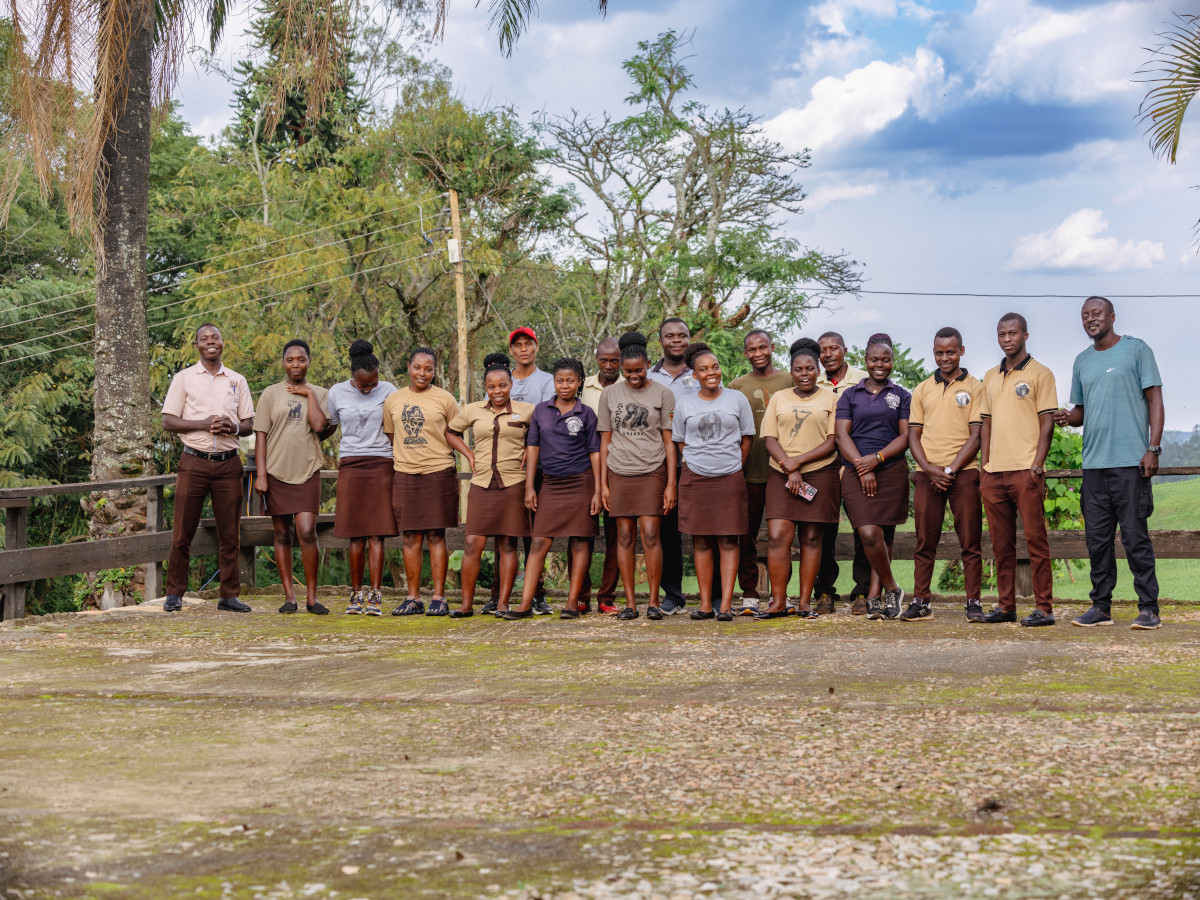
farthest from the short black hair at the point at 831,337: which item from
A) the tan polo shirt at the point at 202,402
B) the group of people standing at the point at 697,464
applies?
the tan polo shirt at the point at 202,402

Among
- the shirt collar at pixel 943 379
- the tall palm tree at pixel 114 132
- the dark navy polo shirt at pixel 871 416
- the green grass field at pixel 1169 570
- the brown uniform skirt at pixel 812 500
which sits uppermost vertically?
the tall palm tree at pixel 114 132

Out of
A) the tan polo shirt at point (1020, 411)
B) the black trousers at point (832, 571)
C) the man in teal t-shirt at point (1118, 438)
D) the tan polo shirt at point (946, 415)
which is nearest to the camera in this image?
the man in teal t-shirt at point (1118, 438)

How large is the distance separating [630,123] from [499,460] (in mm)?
19974

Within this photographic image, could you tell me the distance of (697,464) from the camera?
719cm

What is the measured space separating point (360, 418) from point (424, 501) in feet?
2.26

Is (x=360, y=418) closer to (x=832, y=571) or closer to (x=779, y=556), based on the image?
(x=779, y=556)

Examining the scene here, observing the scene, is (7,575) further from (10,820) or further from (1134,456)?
(1134,456)

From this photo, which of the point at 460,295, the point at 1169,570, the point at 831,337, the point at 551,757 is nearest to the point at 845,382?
the point at 831,337

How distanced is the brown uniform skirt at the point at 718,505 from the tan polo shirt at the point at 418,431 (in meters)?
1.58

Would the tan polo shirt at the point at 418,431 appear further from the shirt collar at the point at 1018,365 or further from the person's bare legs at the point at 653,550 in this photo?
the shirt collar at the point at 1018,365

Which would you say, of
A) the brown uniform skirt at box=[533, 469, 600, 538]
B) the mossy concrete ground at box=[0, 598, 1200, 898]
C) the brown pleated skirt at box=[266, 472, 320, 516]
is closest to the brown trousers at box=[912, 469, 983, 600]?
the mossy concrete ground at box=[0, 598, 1200, 898]

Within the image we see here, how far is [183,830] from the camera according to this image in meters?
3.03

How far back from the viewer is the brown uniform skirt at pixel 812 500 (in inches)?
282

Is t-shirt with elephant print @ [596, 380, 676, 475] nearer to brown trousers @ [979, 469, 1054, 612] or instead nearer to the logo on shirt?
the logo on shirt
